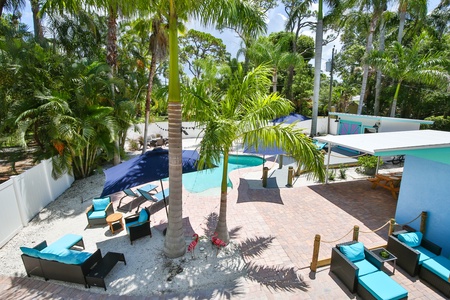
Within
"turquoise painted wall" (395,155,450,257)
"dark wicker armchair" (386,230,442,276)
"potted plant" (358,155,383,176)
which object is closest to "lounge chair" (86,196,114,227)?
"dark wicker armchair" (386,230,442,276)

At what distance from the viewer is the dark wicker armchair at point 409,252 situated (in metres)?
5.95

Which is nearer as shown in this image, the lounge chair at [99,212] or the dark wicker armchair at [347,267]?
the dark wicker armchair at [347,267]

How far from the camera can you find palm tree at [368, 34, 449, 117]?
56.1ft

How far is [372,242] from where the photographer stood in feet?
24.4

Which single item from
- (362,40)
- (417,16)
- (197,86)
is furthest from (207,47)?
(197,86)

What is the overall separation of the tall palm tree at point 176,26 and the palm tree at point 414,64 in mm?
17872

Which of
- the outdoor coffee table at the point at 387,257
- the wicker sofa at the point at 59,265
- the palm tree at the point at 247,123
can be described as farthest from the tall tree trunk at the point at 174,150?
the outdoor coffee table at the point at 387,257

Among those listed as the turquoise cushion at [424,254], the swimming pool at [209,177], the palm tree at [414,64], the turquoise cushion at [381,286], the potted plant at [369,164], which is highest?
the palm tree at [414,64]

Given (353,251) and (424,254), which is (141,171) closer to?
(353,251)

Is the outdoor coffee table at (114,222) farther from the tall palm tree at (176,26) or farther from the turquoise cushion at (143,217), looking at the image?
the tall palm tree at (176,26)

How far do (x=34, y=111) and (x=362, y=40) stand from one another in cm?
4114

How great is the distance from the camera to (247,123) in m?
6.06

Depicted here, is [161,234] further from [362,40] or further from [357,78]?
[362,40]

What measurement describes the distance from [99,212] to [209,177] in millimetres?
7597
